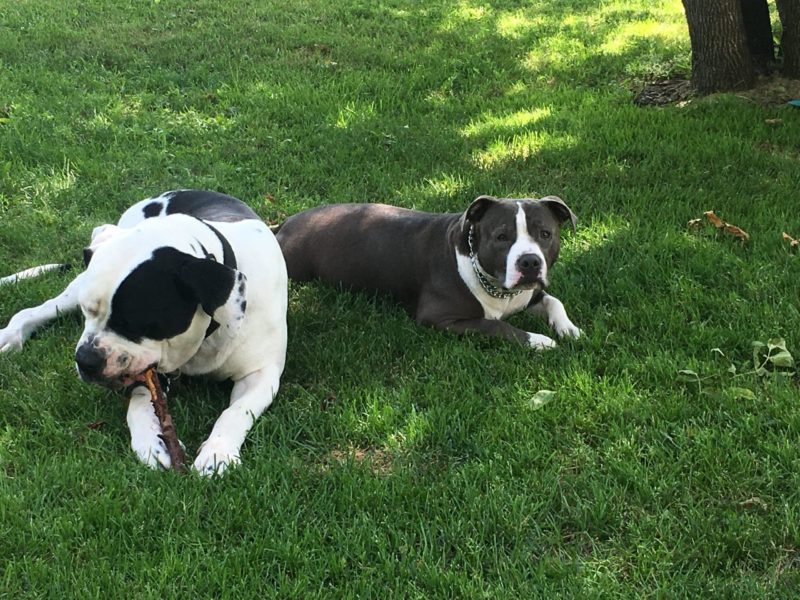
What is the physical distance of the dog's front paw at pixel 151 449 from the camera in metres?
3.29

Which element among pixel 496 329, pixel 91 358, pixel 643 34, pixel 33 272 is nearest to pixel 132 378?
pixel 91 358

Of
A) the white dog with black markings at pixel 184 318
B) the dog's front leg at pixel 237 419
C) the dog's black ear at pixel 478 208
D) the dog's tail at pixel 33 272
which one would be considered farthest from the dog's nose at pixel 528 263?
the dog's tail at pixel 33 272

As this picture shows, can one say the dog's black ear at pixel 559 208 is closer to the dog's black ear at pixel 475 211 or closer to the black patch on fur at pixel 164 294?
the dog's black ear at pixel 475 211

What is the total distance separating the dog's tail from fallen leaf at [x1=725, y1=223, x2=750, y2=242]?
14.3 ft

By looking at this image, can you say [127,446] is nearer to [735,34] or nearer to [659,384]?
[659,384]

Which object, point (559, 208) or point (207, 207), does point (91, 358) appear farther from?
point (559, 208)

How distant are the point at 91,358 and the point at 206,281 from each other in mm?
544

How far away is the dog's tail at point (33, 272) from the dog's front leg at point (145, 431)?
190 cm

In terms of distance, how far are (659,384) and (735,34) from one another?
4.81 metres

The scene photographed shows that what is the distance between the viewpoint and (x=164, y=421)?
11.1 ft

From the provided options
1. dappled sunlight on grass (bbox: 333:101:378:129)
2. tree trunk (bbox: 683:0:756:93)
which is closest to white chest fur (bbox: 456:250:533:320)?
dappled sunlight on grass (bbox: 333:101:378:129)

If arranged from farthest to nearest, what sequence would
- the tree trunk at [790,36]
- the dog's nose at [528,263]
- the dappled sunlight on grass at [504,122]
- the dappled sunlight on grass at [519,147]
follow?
the dappled sunlight on grass at [504,122] < the tree trunk at [790,36] < the dappled sunlight on grass at [519,147] < the dog's nose at [528,263]

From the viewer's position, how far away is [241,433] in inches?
137

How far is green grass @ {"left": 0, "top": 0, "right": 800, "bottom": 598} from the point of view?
9.14 feet
